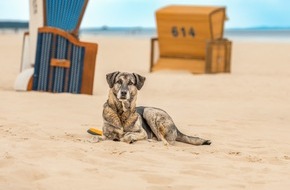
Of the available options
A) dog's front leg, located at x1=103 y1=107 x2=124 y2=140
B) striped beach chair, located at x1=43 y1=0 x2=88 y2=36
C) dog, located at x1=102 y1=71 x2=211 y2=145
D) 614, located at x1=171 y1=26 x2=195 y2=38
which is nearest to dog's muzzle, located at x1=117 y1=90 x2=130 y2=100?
dog, located at x1=102 y1=71 x2=211 y2=145

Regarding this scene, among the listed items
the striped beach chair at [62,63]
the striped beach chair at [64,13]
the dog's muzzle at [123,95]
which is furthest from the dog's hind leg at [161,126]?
the striped beach chair at [64,13]

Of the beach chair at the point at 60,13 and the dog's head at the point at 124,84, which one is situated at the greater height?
the beach chair at the point at 60,13

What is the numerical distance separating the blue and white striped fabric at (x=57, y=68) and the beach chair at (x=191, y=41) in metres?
5.74

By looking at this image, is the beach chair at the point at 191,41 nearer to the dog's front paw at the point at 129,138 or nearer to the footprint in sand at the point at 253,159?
the dog's front paw at the point at 129,138

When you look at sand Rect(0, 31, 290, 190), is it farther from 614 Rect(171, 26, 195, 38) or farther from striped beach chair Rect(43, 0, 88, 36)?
614 Rect(171, 26, 195, 38)

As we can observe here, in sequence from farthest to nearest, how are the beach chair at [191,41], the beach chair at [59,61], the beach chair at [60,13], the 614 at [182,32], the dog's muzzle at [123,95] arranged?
the 614 at [182,32]
the beach chair at [191,41]
the beach chair at [60,13]
the beach chair at [59,61]
the dog's muzzle at [123,95]

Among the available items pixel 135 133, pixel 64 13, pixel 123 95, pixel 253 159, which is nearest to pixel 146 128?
pixel 135 133

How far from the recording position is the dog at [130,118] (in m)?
6.13

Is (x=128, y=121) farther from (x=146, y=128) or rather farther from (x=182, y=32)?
(x=182, y=32)

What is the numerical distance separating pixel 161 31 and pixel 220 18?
162cm

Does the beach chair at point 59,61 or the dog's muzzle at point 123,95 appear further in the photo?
the beach chair at point 59,61

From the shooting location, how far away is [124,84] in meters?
6.08

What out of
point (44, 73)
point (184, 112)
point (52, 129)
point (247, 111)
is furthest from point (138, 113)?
point (44, 73)

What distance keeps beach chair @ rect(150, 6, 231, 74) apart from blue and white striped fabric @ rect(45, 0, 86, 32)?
16.7 feet
